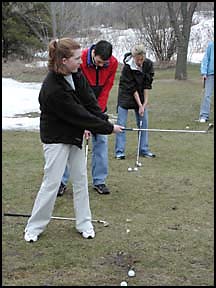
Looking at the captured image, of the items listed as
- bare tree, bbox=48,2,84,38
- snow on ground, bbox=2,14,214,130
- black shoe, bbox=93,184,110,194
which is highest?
bare tree, bbox=48,2,84,38

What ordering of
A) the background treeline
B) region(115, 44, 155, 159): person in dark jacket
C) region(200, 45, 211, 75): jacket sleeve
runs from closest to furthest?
region(115, 44, 155, 159): person in dark jacket
region(200, 45, 211, 75): jacket sleeve
the background treeline

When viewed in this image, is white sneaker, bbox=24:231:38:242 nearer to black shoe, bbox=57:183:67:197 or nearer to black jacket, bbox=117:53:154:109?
black shoe, bbox=57:183:67:197

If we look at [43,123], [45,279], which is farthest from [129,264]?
[43,123]

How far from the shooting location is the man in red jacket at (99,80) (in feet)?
17.6

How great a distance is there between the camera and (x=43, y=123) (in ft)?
14.4

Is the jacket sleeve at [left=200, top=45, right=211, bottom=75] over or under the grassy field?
over

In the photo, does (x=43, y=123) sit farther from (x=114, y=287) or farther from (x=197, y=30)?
(x=197, y=30)

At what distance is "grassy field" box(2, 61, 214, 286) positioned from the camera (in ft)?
12.8

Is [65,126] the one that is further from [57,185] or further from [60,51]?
[60,51]

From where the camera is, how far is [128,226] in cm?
488

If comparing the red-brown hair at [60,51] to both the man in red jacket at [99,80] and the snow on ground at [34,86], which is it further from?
the snow on ground at [34,86]

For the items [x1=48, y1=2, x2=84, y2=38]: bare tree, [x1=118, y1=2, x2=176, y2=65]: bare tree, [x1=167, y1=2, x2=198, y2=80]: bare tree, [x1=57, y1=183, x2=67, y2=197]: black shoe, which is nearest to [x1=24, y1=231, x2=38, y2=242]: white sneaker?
[x1=57, y1=183, x2=67, y2=197]: black shoe

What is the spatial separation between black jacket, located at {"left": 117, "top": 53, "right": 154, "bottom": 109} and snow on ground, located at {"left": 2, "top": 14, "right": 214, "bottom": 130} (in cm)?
306

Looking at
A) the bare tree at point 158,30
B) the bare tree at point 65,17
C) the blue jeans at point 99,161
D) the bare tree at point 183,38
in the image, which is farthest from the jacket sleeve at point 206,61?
the bare tree at point 65,17
